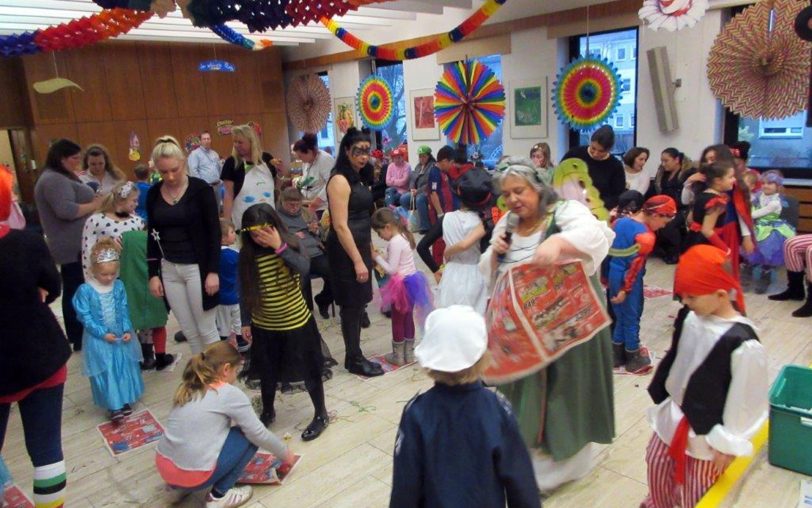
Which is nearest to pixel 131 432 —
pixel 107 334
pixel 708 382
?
pixel 107 334

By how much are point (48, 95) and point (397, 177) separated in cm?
602

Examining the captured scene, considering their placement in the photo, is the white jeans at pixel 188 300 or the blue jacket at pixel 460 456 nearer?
the blue jacket at pixel 460 456

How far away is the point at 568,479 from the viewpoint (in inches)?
98.0

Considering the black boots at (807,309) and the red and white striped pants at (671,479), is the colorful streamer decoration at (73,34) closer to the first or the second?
the red and white striped pants at (671,479)

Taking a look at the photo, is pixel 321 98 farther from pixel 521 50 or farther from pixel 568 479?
pixel 568 479

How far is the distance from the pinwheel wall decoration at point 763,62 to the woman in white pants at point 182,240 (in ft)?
18.2

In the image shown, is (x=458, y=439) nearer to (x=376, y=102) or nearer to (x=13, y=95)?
(x=376, y=102)

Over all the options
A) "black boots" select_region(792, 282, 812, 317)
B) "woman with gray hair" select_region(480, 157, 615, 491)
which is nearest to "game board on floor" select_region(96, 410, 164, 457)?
"woman with gray hair" select_region(480, 157, 615, 491)

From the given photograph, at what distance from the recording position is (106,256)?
11.1ft

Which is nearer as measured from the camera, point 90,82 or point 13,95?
point 13,95

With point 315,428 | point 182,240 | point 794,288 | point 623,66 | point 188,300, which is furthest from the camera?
point 623,66

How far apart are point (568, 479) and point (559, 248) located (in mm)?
1066

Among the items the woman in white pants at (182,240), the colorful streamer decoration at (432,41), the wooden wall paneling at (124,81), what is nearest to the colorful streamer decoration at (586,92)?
the colorful streamer decoration at (432,41)

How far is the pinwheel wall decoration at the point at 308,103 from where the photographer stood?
1139 centimetres
